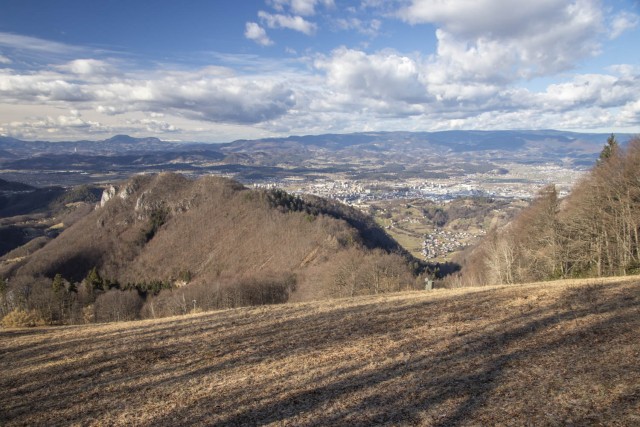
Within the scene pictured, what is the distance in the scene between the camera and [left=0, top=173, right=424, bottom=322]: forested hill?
68.6 meters

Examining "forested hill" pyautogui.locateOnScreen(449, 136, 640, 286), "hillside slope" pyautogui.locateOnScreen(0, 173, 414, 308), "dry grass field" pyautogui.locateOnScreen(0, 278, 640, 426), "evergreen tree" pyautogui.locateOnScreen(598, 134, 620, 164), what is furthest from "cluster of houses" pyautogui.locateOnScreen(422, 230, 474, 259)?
"dry grass field" pyautogui.locateOnScreen(0, 278, 640, 426)

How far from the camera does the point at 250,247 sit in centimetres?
12750

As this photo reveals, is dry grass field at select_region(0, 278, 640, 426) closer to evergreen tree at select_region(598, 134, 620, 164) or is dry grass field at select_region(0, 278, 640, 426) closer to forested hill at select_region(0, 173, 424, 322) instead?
evergreen tree at select_region(598, 134, 620, 164)

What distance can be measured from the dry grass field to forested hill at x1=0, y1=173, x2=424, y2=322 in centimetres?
3451

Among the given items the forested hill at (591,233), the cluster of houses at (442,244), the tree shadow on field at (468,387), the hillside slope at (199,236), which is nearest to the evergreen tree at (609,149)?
the forested hill at (591,233)

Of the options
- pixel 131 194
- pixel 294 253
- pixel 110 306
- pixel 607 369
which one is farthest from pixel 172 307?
pixel 131 194

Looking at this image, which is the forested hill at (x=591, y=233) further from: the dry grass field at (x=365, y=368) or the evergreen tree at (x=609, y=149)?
the dry grass field at (x=365, y=368)

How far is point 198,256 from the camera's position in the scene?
441ft

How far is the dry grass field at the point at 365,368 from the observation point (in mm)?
11070

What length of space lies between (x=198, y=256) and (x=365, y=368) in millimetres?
127467

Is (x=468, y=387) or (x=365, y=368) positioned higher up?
(x=468, y=387)

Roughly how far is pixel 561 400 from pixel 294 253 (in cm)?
10186


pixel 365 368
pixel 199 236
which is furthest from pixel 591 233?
pixel 199 236

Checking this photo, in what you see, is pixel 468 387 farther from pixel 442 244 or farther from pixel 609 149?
pixel 442 244
